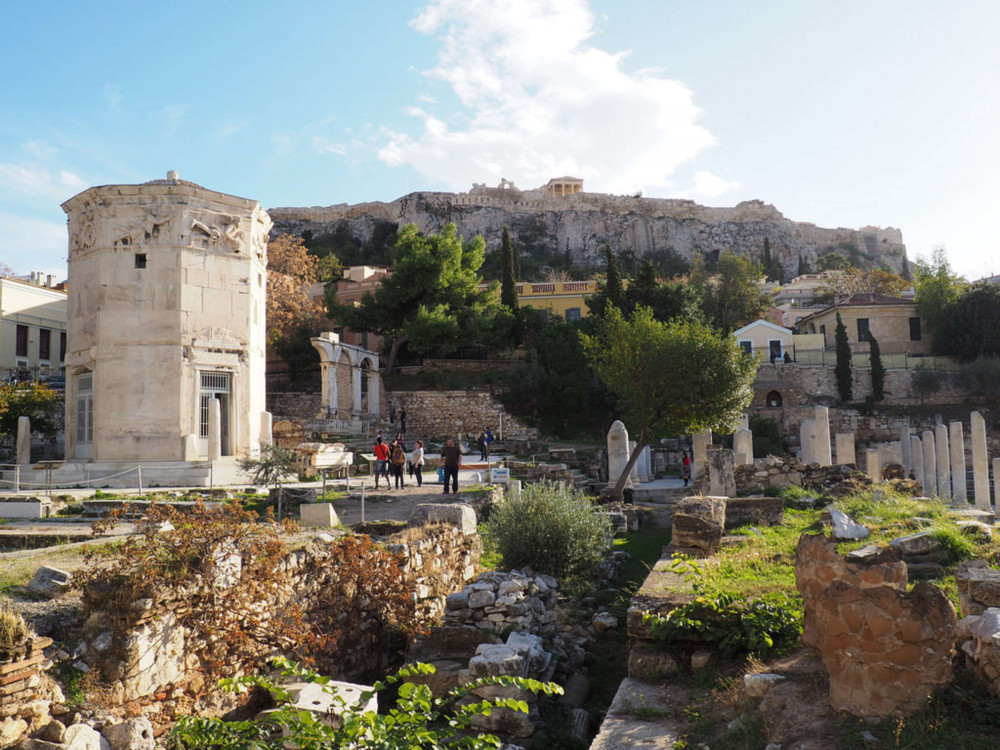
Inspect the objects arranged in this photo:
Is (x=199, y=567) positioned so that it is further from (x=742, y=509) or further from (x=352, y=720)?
(x=742, y=509)

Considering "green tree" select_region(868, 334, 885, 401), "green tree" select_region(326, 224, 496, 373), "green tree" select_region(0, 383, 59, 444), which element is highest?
"green tree" select_region(326, 224, 496, 373)

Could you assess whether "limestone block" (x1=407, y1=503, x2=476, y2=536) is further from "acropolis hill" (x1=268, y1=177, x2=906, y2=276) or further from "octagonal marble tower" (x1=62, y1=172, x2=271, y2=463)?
"acropolis hill" (x1=268, y1=177, x2=906, y2=276)

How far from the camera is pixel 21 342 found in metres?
37.4

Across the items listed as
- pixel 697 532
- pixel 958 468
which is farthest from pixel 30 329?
pixel 958 468

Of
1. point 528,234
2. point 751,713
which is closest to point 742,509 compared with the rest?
point 751,713

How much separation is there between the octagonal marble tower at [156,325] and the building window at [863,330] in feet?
119

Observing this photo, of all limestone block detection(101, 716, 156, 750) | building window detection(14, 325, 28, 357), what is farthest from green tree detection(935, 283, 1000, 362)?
building window detection(14, 325, 28, 357)

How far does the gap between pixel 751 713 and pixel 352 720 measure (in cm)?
242

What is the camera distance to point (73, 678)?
5.38 meters

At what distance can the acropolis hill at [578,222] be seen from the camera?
3147 inches

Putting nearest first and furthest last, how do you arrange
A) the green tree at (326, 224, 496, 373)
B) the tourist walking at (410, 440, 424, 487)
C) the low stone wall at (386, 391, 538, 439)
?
the tourist walking at (410, 440, 424, 487) → the low stone wall at (386, 391, 538, 439) → the green tree at (326, 224, 496, 373)

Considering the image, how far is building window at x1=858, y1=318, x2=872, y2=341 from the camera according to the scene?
4372 centimetres

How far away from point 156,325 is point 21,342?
24.5 metres

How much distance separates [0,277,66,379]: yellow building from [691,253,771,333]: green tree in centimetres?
3621
